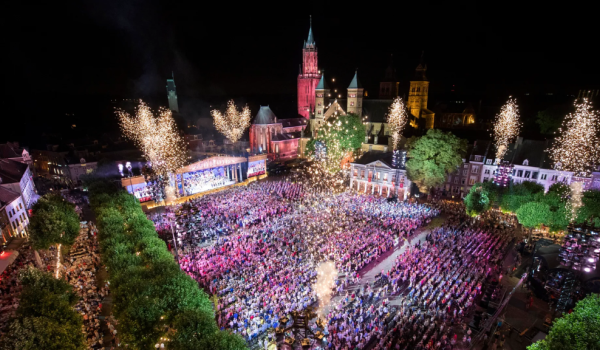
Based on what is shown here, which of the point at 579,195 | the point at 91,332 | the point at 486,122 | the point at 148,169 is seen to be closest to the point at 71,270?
the point at 91,332

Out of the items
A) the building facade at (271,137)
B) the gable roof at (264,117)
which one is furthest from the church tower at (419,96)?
the gable roof at (264,117)

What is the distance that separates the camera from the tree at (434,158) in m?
38.8

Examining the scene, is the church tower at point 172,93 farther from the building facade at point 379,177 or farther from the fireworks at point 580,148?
the fireworks at point 580,148

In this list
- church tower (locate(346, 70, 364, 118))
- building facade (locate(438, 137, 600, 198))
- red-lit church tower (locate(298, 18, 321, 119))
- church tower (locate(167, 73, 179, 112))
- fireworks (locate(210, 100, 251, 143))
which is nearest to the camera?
building facade (locate(438, 137, 600, 198))

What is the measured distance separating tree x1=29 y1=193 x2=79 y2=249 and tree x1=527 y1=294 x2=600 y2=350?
34.1m

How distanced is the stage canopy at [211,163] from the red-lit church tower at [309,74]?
27.5 m

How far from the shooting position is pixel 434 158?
130ft

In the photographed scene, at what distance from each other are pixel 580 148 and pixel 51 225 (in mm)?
54989

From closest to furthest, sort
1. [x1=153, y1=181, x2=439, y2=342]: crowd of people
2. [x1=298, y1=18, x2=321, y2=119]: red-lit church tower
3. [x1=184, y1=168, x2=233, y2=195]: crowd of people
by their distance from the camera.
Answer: [x1=153, y1=181, x2=439, y2=342]: crowd of people
[x1=184, y1=168, x2=233, y2=195]: crowd of people
[x1=298, y1=18, x2=321, y2=119]: red-lit church tower

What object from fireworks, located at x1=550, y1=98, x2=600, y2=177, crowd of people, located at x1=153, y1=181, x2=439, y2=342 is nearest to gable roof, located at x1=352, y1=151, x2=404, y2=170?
crowd of people, located at x1=153, y1=181, x2=439, y2=342

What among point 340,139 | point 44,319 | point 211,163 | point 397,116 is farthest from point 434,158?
point 44,319

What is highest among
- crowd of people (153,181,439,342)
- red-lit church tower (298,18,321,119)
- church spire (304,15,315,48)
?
church spire (304,15,315,48)

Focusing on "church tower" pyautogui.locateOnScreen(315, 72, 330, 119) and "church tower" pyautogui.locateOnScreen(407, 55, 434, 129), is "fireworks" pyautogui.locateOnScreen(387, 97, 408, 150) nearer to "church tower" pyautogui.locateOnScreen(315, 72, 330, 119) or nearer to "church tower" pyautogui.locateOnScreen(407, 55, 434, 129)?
"church tower" pyautogui.locateOnScreen(407, 55, 434, 129)

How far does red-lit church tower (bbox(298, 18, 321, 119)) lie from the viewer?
7338 centimetres
